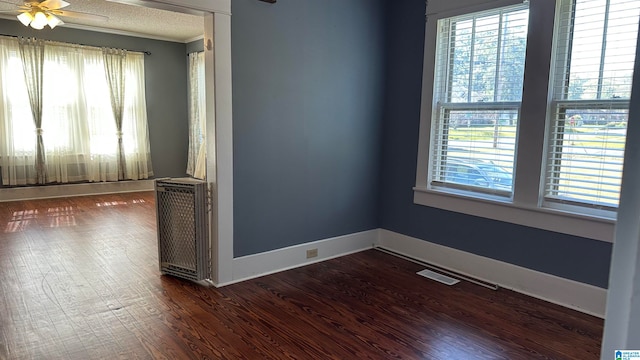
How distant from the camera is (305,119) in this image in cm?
369

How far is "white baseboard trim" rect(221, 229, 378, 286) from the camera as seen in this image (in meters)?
3.44

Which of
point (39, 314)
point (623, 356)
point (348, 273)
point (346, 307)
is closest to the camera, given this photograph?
point (623, 356)

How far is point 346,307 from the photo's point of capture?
9.75 feet

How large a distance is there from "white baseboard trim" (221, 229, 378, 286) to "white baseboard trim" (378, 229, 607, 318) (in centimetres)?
29

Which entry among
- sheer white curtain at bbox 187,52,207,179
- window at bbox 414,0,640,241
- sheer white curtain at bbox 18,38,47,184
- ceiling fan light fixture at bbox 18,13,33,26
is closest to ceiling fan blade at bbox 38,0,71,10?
ceiling fan light fixture at bbox 18,13,33,26

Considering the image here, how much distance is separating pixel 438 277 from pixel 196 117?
17.9 feet

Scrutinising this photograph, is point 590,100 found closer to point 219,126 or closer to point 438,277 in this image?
point 438,277

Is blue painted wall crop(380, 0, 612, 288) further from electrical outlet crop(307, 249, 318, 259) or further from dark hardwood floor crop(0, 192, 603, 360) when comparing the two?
electrical outlet crop(307, 249, 318, 259)

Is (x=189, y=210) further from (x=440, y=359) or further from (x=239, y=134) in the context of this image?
(x=440, y=359)

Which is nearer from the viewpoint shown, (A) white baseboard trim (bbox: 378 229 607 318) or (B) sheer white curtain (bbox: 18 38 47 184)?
(A) white baseboard trim (bbox: 378 229 607 318)

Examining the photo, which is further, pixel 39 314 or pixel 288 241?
pixel 288 241

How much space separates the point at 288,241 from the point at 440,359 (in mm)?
1719

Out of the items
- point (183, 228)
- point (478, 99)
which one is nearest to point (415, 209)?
point (478, 99)

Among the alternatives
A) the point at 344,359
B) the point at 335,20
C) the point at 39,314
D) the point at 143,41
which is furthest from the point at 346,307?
the point at 143,41
